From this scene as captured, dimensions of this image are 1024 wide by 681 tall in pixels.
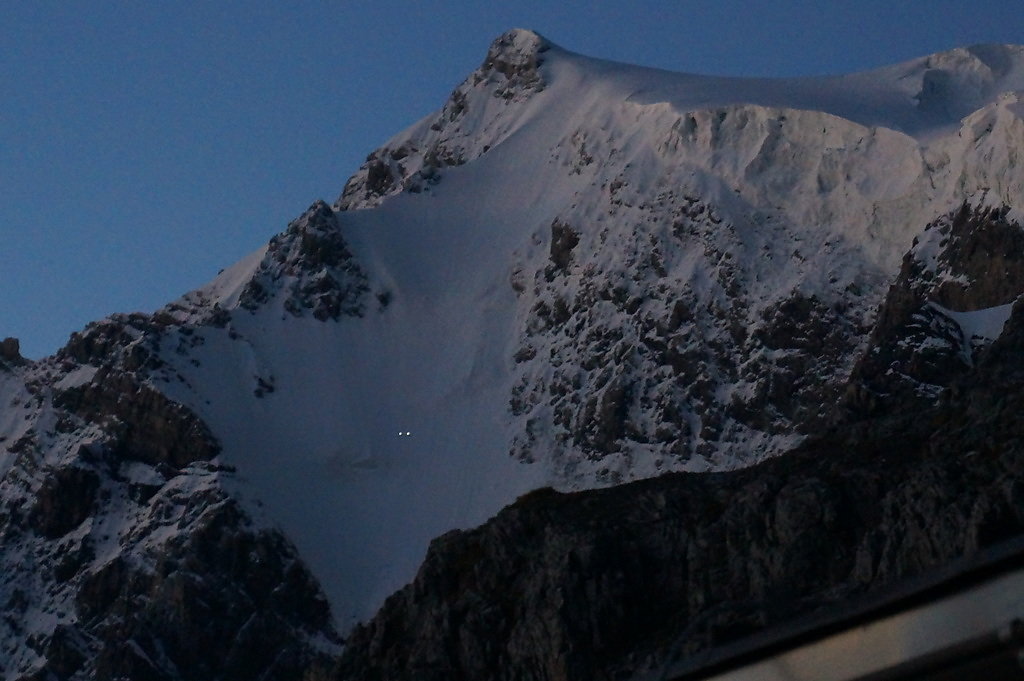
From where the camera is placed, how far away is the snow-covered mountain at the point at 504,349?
14612 cm

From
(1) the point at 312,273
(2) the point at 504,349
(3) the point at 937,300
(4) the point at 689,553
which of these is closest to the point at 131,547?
(2) the point at 504,349

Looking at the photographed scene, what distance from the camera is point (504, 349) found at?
171 metres

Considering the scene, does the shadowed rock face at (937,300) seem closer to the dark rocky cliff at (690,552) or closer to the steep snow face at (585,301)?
the steep snow face at (585,301)

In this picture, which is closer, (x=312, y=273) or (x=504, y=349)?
(x=504, y=349)

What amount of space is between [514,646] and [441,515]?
73.5 meters

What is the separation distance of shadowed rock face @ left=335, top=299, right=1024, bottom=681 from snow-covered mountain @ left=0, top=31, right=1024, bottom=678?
39.3 m

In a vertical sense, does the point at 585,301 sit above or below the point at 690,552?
above

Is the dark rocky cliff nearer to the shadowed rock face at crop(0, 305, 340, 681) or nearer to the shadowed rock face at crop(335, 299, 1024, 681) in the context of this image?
the shadowed rock face at crop(335, 299, 1024, 681)

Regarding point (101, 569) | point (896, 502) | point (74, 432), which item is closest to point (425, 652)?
point (896, 502)

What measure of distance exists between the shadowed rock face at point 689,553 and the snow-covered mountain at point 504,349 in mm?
39293

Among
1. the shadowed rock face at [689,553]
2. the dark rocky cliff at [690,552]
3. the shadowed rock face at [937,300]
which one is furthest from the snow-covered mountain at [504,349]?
the shadowed rock face at [689,553]

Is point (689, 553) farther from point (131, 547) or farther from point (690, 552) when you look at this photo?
point (131, 547)

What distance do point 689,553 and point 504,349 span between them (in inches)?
3481

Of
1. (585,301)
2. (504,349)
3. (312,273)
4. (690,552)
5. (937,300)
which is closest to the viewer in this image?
(690,552)
